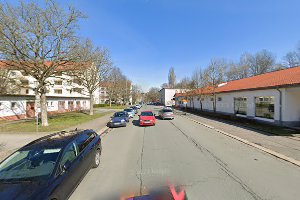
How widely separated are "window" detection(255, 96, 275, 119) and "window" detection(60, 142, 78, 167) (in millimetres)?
16408

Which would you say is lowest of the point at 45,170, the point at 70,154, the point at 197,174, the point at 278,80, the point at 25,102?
the point at 197,174

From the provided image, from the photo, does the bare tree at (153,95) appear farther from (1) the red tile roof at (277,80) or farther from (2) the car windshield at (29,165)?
(2) the car windshield at (29,165)

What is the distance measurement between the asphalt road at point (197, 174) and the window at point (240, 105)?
43.5 feet

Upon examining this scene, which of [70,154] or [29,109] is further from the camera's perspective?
[29,109]

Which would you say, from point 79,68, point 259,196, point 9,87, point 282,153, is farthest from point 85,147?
point 9,87

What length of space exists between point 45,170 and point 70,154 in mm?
735

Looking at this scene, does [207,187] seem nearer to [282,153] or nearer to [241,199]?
[241,199]

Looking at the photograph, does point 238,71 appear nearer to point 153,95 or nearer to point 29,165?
point 29,165

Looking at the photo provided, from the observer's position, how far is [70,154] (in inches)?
165

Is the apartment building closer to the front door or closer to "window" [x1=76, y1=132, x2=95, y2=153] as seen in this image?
the front door

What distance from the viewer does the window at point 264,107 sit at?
14.8m

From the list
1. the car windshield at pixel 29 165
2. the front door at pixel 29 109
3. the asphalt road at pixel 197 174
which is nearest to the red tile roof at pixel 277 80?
the asphalt road at pixel 197 174

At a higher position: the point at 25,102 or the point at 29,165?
the point at 25,102

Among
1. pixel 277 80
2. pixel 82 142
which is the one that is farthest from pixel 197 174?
pixel 277 80
